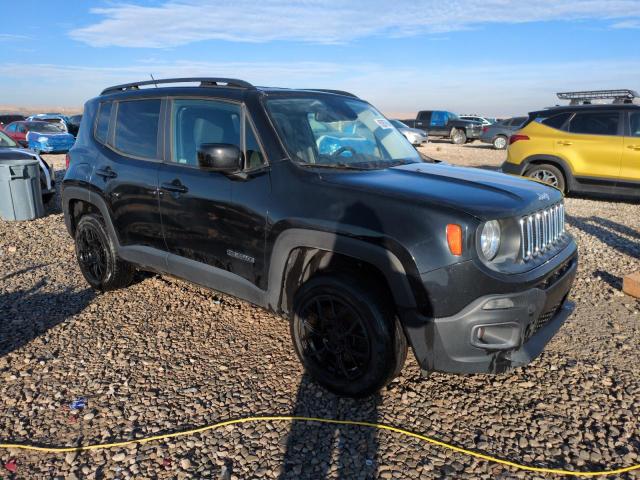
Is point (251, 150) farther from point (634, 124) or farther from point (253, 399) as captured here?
point (634, 124)

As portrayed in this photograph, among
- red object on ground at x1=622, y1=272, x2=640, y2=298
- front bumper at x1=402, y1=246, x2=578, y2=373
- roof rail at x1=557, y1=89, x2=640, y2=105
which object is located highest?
roof rail at x1=557, y1=89, x2=640, y2=105

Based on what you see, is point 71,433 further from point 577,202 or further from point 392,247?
point 577,202

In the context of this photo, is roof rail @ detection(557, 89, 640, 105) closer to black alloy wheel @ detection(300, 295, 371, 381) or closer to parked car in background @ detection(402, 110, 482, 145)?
black alloy wheel @ detection(300, 295, 371, 381)

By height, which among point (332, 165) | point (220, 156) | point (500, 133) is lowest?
point (332, 165)

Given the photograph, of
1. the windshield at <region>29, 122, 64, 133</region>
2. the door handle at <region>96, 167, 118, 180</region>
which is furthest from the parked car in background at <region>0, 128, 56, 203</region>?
the windshield at <region>29, 122, 64, 133</region>

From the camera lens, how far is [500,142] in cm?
2408

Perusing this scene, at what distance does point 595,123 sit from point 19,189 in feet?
32.7

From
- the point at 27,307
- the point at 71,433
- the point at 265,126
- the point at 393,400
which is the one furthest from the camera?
the point at 27,307

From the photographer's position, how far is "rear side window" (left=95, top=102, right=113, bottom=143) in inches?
187

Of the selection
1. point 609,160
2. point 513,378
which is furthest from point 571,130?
point 513,378

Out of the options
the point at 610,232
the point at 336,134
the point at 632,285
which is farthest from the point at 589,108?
the point at 336,134

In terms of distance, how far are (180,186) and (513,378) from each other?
2713mm

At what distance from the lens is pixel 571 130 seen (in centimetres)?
967

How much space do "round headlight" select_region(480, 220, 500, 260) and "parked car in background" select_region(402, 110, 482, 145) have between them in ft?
89.2
